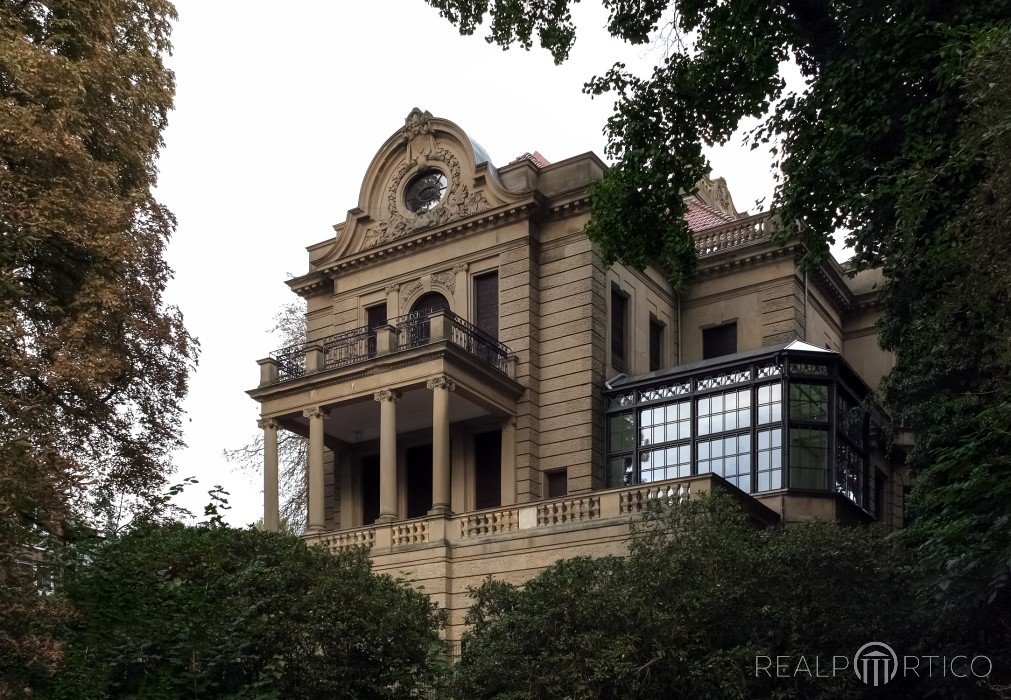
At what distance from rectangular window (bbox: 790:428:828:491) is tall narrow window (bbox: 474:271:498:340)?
8430mm

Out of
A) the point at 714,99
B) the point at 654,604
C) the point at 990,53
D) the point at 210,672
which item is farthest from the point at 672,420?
the point at 990,53

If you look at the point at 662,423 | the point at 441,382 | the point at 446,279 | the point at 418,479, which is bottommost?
the point at 418,479

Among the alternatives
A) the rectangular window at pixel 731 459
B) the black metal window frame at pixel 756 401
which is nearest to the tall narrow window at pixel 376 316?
the black metal window frame at pixel 756 401

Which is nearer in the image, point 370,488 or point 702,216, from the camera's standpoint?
point 370,488

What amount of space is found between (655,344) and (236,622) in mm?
19617

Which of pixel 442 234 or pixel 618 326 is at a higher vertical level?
pixel 442 234

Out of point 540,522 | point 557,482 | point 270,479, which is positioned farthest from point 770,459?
point 270,479

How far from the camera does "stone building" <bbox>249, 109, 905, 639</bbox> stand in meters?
29.4

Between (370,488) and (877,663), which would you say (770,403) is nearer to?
(370,488)

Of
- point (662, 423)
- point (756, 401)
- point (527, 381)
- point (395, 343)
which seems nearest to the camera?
point (756, 401)

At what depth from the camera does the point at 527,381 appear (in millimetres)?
32594

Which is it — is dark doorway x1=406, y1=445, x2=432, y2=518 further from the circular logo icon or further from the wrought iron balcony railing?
the circular logo icon

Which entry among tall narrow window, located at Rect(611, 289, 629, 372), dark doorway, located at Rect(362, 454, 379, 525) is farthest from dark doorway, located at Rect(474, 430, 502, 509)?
tall narrow window, located at Rect(611, 289, 629, 372)

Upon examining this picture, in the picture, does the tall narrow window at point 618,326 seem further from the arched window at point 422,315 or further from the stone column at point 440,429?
the stone column at point 440,429
